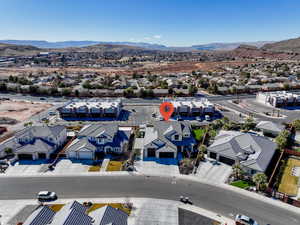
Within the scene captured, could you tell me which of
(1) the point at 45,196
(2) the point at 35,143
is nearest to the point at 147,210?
(1) the point at 45,196

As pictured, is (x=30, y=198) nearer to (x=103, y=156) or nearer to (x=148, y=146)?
(x=103, y=156)

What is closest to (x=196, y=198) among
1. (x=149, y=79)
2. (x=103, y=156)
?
(x=103, y=156)

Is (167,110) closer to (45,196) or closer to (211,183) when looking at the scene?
(211,183)

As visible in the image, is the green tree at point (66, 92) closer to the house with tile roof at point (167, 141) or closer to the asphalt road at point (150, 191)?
the house with tile roof at point (167, 141)

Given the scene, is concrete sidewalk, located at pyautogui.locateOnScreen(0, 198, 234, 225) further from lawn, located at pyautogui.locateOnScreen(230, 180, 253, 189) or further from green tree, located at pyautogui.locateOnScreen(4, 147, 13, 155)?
green tree, located at pyautogui.locateOnScreen(4, 147, 13, 155)

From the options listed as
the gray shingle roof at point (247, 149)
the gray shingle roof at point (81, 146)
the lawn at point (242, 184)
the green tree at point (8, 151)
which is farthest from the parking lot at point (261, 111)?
the green tree at point (8, 151)

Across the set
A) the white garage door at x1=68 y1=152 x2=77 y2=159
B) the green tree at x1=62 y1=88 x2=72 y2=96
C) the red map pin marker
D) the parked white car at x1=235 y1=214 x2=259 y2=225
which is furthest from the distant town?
the green tree at x1=62 y1=88 x2=72 y2=96
